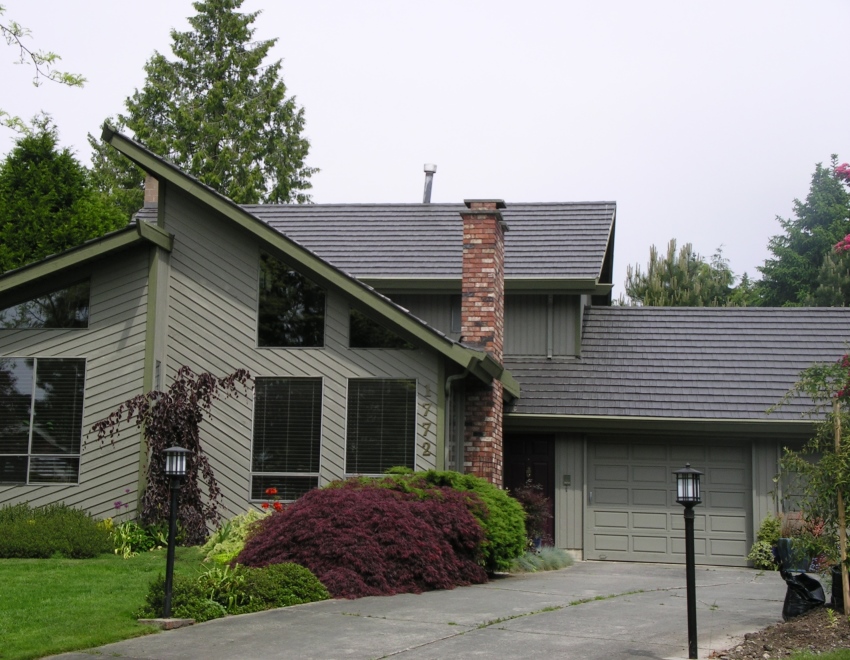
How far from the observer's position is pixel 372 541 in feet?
37.8

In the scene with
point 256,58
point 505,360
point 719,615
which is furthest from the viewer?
point 256,58

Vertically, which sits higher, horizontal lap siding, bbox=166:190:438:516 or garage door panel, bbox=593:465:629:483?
horizontal lap siding, bbox=166:190:438:516

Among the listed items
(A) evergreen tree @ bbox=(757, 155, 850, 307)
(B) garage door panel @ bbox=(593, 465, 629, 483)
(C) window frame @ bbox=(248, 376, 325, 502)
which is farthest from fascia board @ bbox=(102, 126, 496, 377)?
(A) evergreen tree @ bbox=(757, 155, 850, 307)

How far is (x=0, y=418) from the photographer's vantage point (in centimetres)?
1535

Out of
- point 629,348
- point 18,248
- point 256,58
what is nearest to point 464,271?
point 629,348

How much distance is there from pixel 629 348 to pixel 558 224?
298 cm

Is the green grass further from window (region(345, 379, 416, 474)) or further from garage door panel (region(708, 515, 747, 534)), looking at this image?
garage door panel (region(708, 515, 747, 534))

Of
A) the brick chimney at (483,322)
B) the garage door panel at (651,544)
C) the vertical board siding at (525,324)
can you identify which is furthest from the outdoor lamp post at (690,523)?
the vertical board siding at (525,324)

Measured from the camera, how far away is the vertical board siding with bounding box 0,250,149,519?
598 inches

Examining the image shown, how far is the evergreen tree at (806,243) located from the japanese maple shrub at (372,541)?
3108cm

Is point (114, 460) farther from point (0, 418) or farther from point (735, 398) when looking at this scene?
point (735, 398)

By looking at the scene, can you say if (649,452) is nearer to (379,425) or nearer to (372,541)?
(379,425)

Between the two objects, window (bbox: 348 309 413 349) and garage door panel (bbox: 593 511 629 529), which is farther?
garage door panel (bbox: 593 511 629 529)

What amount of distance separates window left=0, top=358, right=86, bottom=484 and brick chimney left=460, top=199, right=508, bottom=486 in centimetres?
556
